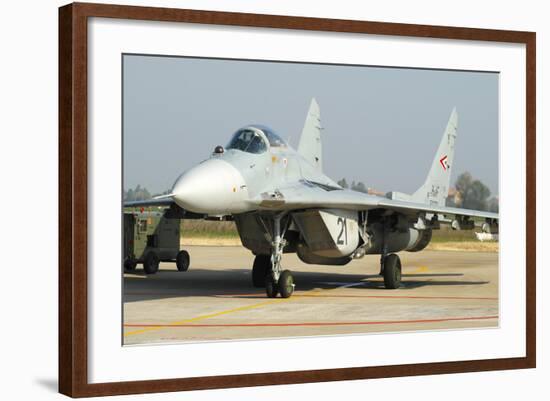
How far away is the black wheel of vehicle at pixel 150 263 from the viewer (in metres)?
26.7

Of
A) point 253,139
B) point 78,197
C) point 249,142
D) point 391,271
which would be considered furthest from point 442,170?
point 78,197

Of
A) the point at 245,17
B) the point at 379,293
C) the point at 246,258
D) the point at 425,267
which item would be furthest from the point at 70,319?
the point at 246,258

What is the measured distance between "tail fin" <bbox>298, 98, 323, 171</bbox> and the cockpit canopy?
3309 mm

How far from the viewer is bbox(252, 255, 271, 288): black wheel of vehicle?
2247 cm

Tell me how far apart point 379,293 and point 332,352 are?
8.14m

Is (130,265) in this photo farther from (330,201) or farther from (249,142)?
(249,142)

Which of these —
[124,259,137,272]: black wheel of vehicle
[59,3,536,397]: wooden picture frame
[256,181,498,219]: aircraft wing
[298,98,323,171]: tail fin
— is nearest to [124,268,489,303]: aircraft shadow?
[124,259,137,272]: black wheel of vehicle

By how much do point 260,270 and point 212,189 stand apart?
21.5 feet

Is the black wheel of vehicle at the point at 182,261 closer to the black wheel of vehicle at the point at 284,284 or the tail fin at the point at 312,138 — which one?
the tail fin at the point at 312,138

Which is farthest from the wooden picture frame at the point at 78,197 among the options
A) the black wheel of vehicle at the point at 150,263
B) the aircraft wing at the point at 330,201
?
the black wheel of vehicle at the point at 150,263

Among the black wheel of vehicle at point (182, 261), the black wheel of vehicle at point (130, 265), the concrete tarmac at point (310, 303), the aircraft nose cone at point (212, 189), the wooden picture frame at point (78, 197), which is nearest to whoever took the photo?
the wooden picture frame at point (78, 197)

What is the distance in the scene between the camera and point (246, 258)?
35.5 metres

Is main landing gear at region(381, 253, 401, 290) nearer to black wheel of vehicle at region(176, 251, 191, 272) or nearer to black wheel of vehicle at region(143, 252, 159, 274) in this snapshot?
black wheel of vehicle at region(143, 252, 159, 274)

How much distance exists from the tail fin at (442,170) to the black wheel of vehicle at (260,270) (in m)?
4.68
